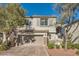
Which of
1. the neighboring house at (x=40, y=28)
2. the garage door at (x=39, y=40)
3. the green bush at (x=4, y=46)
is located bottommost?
the green bush at (x=4, y=46)

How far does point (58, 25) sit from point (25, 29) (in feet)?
2.94

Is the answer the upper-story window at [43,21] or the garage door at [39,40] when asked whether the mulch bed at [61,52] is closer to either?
the garage door at [39,40]

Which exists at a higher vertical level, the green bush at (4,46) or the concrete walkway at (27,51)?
the green bush at (4,46)

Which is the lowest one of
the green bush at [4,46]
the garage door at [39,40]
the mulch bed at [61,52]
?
the mulch bed at [61,52]

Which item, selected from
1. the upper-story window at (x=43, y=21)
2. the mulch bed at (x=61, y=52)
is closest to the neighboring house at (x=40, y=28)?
the upper-story window at (x=43, y=21)

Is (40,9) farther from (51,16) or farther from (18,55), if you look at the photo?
(18,55)

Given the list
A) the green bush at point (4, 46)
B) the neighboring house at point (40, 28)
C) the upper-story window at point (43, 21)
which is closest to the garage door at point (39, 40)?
the neighboring house at point (40, 28)

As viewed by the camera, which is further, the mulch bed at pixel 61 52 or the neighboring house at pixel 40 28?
the neighboring house at pixel 40 28

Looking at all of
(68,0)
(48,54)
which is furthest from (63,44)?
(68,0)

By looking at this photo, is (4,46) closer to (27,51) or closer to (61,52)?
(27,51)

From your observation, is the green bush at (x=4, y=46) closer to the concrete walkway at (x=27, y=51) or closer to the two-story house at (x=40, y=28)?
the concrete walkway at (x=27, y=51)

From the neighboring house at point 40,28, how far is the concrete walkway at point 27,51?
0.21 meters

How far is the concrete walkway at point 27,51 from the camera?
35.1 ft

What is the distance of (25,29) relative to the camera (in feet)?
35.9
